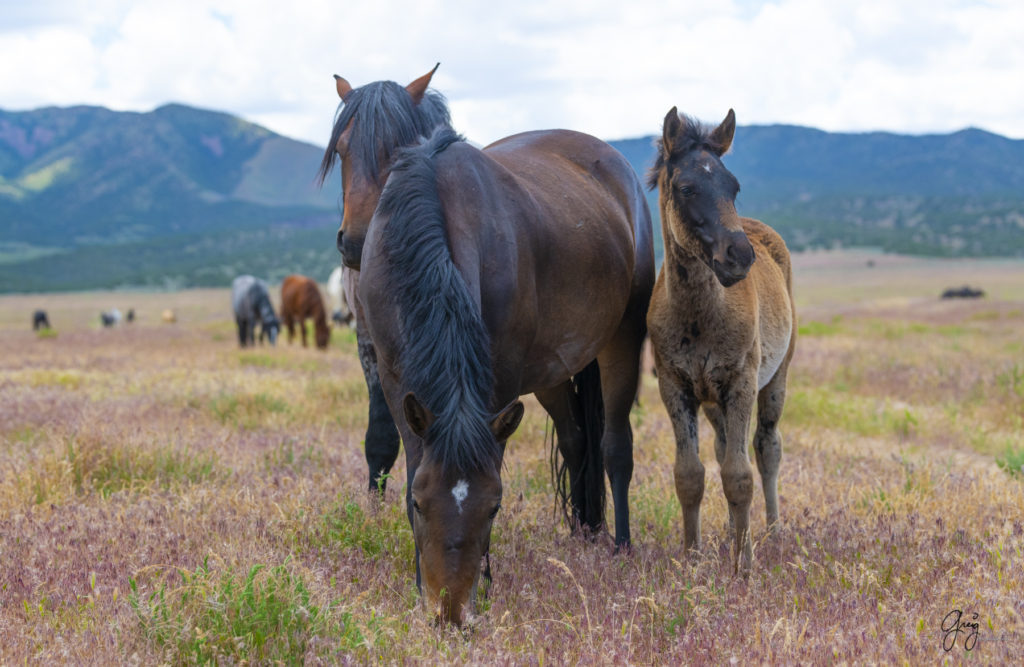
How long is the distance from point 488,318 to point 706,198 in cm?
129

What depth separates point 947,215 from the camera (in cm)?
13212


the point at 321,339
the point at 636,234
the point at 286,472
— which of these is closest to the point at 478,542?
the point at 636,234

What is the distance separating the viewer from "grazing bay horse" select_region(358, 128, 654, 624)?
323 centimetres

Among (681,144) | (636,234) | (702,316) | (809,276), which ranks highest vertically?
(681,144)

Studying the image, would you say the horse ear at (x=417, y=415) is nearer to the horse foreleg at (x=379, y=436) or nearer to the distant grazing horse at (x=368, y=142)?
the distant grazing horse at (x=368, y=142)

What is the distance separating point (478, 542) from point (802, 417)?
727 cm

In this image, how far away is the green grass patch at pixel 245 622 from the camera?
305 centimetres

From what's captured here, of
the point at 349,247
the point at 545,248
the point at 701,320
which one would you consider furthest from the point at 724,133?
the point at 349,247

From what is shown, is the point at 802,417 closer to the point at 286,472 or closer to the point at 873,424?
the point at 873,424

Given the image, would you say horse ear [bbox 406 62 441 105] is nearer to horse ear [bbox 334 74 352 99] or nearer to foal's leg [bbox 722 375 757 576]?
horse ear [bbox 334 74 352 99]

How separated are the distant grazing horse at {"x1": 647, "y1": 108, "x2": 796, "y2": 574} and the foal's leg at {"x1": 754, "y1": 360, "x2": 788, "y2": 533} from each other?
0.91 meters

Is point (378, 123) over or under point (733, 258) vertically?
over

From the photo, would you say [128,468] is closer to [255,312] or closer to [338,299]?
[255,312]

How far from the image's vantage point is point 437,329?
11.1 ft
